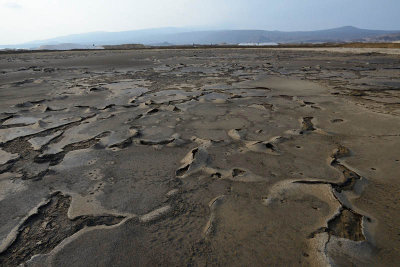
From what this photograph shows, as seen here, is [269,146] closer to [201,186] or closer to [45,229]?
[201,186]

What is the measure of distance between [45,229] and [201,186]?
90 cm

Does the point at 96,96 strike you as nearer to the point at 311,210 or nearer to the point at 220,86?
the point at 220,86

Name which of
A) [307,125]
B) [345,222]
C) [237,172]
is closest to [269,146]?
[237,172]

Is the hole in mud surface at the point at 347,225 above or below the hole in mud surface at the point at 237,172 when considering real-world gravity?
above

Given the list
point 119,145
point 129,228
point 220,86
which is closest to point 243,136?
point 119,145

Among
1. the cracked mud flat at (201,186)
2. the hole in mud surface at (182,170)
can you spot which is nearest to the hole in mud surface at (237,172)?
the cracked mud flat at (201,186)

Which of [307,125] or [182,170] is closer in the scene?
[182,170]

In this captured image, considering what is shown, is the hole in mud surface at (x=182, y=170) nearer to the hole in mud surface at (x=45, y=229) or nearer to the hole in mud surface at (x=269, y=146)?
the hole in mud surface at (x=45, y=229)

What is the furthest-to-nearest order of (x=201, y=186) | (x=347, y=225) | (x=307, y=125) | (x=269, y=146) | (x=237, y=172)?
(x=307, y=125)
(x=269, y=146)
(x=237, y=172)
(x=201, y=186)
(x=347, y=225)

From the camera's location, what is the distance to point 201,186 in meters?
1.75

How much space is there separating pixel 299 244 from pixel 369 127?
82.1 inches

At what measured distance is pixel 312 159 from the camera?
2.09 meters

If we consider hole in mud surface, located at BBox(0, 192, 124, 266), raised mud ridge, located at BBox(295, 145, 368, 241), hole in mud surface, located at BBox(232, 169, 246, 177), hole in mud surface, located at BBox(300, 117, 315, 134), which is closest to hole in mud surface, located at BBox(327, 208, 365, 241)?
raised mud ridge, located at BBox(295, 145, 368, 241)

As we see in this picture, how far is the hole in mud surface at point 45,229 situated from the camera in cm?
122
